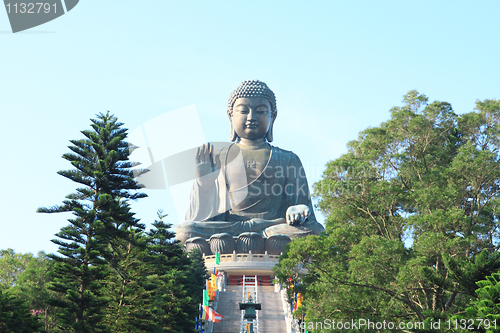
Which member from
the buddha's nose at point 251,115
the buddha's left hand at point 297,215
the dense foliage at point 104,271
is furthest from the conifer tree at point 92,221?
the buddha's nose at point 251,115

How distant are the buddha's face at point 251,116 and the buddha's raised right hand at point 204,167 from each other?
2.34 meters

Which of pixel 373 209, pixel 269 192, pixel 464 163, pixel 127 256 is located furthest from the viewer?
pixel 269 192

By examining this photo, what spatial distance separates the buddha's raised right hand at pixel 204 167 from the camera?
109ft

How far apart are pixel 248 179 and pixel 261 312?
42.8ft

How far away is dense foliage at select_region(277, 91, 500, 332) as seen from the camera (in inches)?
484

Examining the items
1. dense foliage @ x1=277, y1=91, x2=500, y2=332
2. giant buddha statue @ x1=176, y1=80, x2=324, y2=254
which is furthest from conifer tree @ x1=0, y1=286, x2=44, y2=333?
giant buddha statue @ x1=176, y1=80, x2=324, y2=254

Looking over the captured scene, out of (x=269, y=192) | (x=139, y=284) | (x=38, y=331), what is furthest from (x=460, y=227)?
(x=269, y=192)

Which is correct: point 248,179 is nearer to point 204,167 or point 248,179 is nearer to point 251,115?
point 204,167

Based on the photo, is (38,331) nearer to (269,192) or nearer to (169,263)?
(169,263)

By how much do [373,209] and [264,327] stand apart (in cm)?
724

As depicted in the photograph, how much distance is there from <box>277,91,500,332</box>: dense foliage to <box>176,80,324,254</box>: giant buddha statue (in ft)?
51.6

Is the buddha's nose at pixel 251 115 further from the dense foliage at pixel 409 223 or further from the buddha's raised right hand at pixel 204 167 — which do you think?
the dense foliage at pixel 409 223

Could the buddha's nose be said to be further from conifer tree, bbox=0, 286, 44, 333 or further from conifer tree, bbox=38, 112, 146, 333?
conifer tree, bbox=0, 286, 44, 333

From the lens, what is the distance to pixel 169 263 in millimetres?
18562
